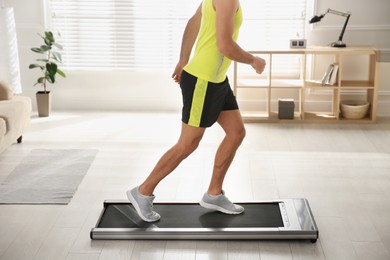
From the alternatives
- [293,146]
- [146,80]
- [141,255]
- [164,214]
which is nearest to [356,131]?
[293,146]

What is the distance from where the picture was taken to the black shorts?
291cm

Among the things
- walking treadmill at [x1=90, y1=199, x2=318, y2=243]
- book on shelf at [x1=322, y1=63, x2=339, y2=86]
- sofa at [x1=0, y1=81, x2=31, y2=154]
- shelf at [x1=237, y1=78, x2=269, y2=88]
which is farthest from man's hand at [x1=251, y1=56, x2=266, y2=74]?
book on shelf at [x1=322, y1=63, x2=339, y2=86]

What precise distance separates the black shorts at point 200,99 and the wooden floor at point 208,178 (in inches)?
22.7

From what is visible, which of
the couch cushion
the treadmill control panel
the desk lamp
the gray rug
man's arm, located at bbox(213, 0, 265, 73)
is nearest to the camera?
man's arm, located at bbox(213, 0, 265, 73)

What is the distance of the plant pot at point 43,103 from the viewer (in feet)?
18.5

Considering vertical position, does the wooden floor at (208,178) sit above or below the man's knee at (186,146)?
below

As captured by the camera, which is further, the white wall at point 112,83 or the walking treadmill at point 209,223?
the white wall at point 112,83

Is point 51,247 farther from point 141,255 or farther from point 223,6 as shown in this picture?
point 223,6

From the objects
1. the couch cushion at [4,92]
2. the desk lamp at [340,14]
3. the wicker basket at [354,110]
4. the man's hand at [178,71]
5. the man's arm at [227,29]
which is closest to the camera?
the man's arm at [227,29]

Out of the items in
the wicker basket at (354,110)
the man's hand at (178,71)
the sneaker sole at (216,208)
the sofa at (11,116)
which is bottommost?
the sneaker sole at (216,208)

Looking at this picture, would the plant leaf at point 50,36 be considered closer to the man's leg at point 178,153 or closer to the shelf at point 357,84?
the shelf at point 357,84

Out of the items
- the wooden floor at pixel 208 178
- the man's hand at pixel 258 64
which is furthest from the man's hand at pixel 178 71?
the wooden floor at pixel 208 178

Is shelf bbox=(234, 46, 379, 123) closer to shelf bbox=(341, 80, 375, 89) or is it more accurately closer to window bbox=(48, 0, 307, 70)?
shelf bbox=(341, 80, 375, 89)

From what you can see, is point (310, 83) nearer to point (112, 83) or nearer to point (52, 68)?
point (112, 83)
